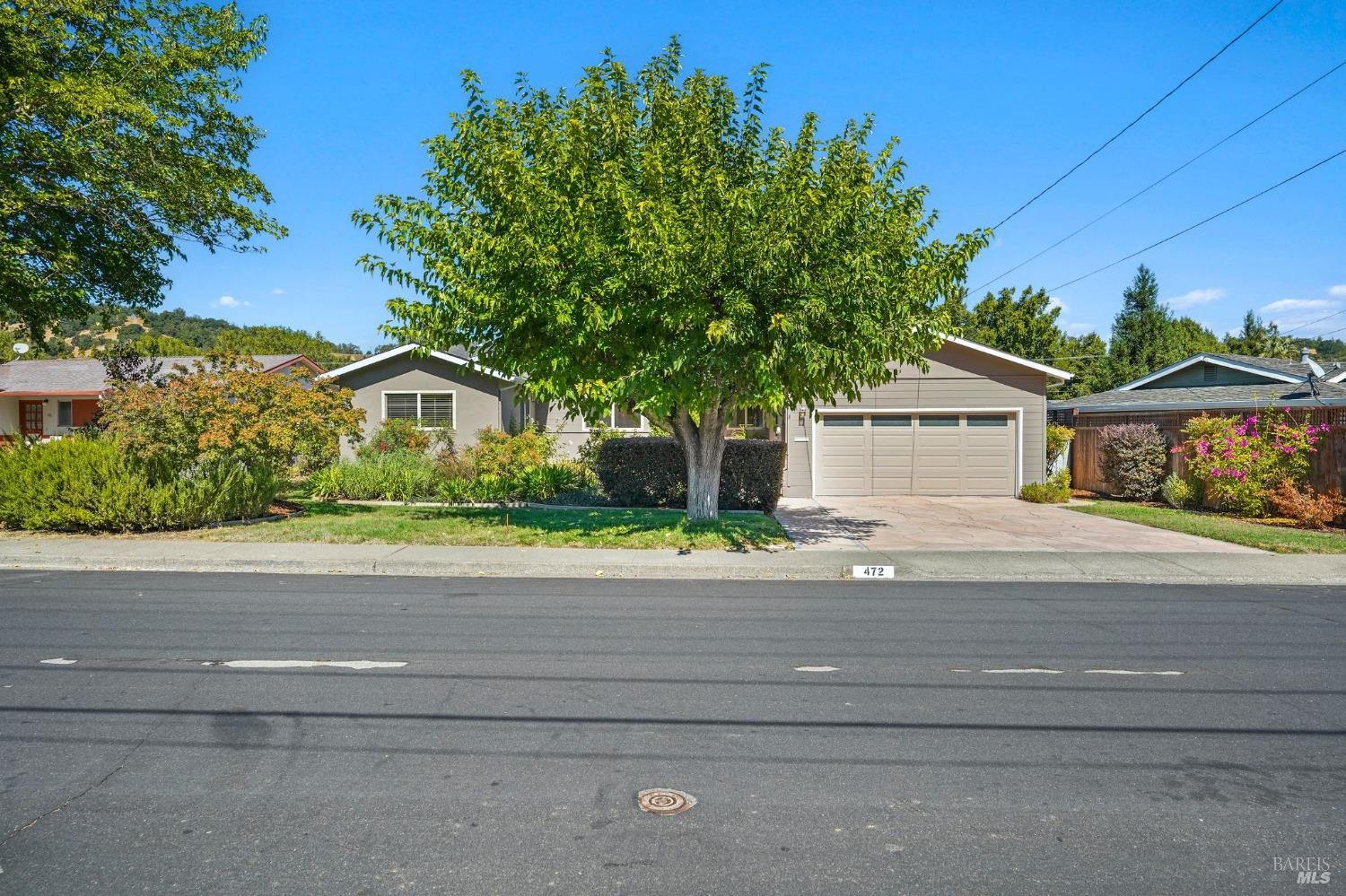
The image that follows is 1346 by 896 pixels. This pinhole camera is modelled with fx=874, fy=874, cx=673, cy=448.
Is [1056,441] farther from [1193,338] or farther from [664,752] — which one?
[1193,338]

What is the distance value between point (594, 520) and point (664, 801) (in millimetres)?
10804

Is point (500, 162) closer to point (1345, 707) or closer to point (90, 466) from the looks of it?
point (90, 466)

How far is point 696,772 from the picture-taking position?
4.62 m

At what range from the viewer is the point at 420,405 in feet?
80.3

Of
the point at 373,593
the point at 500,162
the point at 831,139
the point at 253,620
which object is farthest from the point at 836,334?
the point at 253,620

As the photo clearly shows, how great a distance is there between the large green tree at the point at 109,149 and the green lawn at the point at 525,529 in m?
6.38

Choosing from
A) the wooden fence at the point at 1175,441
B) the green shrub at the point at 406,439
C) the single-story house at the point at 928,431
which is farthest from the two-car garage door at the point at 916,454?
the green shrub at the point at 406,439

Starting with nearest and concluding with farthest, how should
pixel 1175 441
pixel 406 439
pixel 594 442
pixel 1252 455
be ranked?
pixel 1252 455
pixel 1175 441
pixel 594 442
pixel 406 439

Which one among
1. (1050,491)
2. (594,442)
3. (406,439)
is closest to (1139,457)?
(1050,491)

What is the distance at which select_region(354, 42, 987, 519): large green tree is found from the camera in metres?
11.7

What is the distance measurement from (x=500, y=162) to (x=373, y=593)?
634cm

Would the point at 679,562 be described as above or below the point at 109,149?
below

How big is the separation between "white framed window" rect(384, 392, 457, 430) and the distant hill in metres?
24.9

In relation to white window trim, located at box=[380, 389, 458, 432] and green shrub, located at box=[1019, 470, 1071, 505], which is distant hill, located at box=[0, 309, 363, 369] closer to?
white window trim, located at box=[380, 389, 458, 432]
